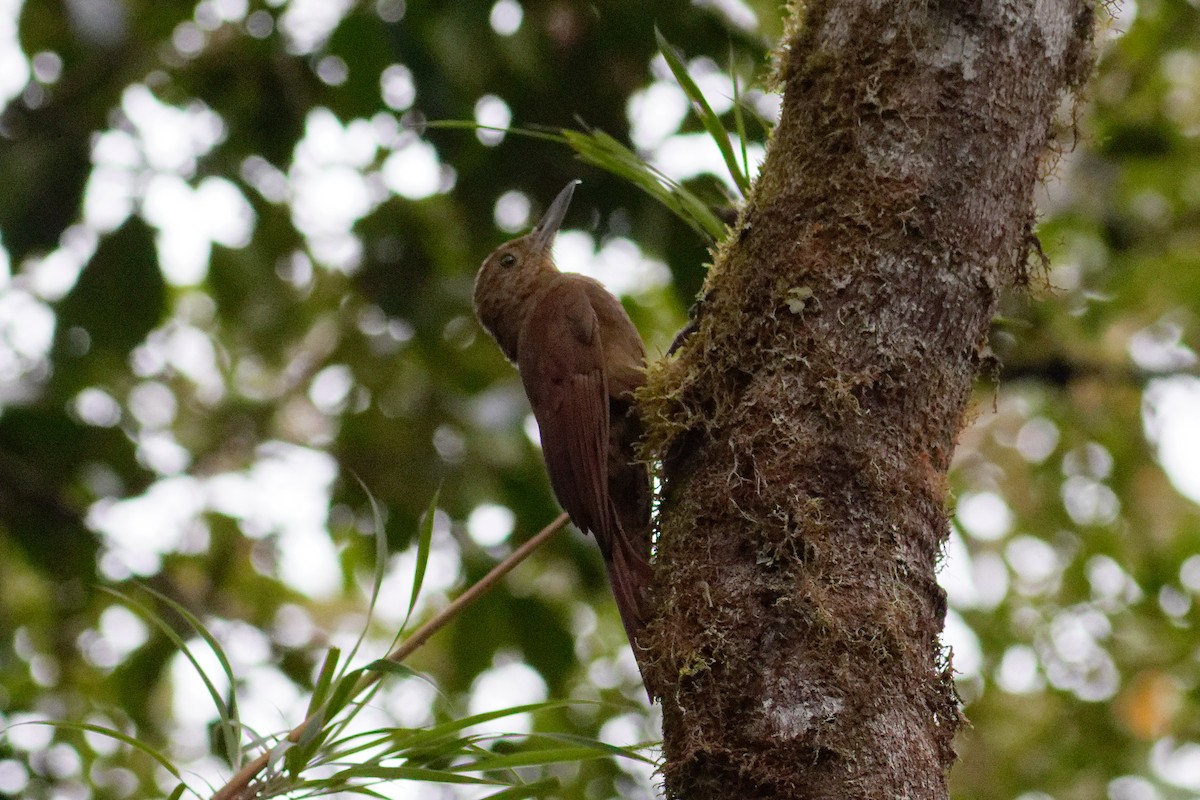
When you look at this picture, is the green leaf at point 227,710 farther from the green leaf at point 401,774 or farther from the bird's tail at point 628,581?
the bird's tail at point 628,581

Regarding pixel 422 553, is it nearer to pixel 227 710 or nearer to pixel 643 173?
pixel 227 710

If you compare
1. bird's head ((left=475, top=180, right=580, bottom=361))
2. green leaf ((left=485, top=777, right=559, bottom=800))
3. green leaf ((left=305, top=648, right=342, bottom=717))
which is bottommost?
green leaf ((left=485, top=777, right=559, bottom=800))

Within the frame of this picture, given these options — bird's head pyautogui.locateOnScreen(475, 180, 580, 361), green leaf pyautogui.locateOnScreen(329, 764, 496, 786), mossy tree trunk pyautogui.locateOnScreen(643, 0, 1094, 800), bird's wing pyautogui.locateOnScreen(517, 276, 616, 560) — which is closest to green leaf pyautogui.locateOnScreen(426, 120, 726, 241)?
mossy tree trunk pyautogui.locateOnScreen(643, 0, 1094, 800)

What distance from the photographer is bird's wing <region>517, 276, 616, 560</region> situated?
9.74ft

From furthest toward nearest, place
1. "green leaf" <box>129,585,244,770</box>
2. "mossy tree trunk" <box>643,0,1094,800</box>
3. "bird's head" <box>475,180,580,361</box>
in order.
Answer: "bird's head" <box>475,180,580,361</box> < "green leaf" <box>129,585,244,770</box> < "mossy tree trunk" <box>643,0,1094,800</box>

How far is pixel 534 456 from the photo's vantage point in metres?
3.95

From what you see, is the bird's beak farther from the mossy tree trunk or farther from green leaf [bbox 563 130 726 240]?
the mossy tree trunk

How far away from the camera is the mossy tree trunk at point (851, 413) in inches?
67.6

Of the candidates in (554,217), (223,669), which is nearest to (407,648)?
(223,669)

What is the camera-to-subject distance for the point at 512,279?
400cm

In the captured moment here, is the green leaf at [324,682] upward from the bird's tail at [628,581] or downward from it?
downward

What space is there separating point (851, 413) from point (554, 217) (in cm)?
210

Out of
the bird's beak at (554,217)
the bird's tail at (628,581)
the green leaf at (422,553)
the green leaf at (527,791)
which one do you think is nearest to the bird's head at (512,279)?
the bird's beak at (554,217)

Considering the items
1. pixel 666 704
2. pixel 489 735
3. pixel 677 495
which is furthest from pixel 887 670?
pixel 489 735
